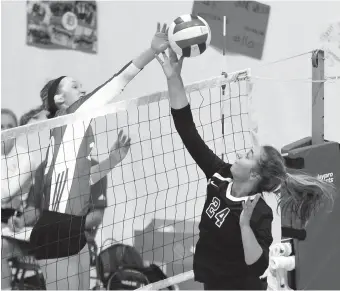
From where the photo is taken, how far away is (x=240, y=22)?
515 cm

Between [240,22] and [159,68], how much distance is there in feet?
2.29

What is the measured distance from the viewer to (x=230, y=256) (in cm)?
298

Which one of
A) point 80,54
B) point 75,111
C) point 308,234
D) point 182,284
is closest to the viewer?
point 75,111

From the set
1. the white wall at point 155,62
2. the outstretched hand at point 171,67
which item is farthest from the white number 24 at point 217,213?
the white wall at point 155,62

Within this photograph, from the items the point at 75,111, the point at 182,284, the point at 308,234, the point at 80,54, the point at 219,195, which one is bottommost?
the point at 182,284

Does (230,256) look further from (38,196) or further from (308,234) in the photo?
(38,196)

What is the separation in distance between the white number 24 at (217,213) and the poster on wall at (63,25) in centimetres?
241

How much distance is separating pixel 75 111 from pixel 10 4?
1.70 meters

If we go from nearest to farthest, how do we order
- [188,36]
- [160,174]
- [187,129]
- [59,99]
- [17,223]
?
[187,129]
[188,36]
[59,99]
[17,223]
[160,174]

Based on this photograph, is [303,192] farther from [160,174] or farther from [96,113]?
[160,174]

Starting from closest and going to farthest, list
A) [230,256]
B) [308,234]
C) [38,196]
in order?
1. [230,256]
2. [308,234]
3. [38,196]

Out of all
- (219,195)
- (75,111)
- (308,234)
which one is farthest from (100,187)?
(219,195)

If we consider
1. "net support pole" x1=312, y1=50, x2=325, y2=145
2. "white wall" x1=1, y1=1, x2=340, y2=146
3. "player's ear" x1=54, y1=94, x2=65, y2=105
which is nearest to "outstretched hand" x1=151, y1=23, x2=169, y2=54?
"player's ear" x1=54, y1=94, x2=65, y2=105

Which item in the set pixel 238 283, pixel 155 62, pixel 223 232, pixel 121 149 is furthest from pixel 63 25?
pixel 238 283
